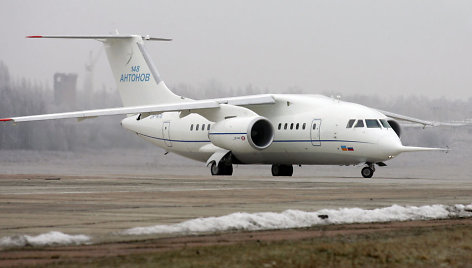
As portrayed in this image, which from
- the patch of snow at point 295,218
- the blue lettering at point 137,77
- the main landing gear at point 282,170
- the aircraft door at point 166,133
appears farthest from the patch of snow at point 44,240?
the blue lettering at point 137,77

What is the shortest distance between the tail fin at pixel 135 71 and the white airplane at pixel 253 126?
1.8 inches

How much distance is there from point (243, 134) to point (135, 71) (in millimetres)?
9720

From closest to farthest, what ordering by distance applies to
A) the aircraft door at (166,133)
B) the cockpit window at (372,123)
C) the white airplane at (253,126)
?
the cockpit window at (372,123) → the white airplane at (253,126) → the aircraft door at (166,133)

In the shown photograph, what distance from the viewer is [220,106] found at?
35.2 metres

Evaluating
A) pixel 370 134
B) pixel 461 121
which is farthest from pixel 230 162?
pixel 461 121

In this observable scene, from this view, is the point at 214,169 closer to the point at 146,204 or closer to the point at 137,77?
the point at 137,77

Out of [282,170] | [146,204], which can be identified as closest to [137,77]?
[282,170]

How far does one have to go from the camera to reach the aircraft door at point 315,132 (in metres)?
33.5

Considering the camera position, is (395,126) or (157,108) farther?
(395,126)

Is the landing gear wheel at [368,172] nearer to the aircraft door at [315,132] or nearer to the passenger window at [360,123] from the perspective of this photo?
the passenger window at [360,123]

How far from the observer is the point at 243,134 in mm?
33344

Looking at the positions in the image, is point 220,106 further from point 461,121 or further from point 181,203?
point 181,203

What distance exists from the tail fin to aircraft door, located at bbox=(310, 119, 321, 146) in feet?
27.8

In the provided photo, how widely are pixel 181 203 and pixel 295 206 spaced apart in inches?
78.6
